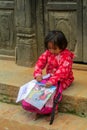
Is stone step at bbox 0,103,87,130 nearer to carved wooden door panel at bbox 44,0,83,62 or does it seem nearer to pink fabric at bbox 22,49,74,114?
pink fabric at bbox 22,49,74,114

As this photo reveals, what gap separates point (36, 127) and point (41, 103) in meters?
0.30

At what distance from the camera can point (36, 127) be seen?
4289 mm

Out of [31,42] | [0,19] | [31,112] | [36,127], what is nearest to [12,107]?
[31,112]

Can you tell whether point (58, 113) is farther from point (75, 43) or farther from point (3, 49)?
point (3, 49)

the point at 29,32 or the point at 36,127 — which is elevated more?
the point at 29,32

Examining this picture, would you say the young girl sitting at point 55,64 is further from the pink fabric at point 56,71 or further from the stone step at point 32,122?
the stone step at point 32,122

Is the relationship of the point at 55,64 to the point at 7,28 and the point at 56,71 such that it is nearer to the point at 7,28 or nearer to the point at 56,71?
the point at 56,71

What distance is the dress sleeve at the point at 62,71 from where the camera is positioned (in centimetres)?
436

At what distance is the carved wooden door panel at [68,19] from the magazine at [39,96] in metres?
1.32

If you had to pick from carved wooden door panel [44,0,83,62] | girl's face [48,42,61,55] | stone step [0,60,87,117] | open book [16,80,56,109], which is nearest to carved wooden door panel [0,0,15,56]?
stone step [0,60,87,117]

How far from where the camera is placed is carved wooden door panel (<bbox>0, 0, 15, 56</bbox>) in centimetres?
592

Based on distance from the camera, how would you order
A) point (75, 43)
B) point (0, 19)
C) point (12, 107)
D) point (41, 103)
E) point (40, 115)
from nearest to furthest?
point (41, 103), point (40, 115), point (12, 107), point (75, 43), point (0, 19)

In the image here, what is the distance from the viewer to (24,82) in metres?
5.04

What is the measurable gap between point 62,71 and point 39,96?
0.42m
